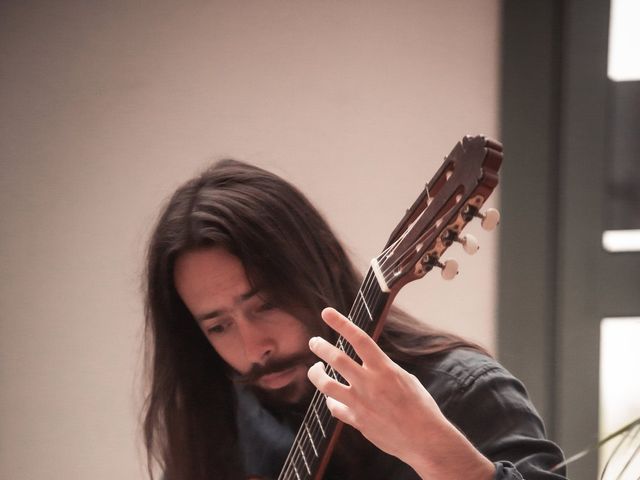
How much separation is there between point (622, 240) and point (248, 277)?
892 millimetres

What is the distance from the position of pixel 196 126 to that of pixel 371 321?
0.99m

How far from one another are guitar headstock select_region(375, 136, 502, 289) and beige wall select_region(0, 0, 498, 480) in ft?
2.78

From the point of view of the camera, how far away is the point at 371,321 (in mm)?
879

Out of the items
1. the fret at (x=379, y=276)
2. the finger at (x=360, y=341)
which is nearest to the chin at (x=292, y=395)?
the fret at (x=379, y=276)

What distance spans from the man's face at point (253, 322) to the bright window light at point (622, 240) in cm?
79

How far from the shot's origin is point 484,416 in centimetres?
102

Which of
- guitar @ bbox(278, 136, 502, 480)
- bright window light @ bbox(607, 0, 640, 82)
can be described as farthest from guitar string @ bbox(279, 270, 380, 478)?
Answer: bright window light @ bbox(607, 0, 640, 82)

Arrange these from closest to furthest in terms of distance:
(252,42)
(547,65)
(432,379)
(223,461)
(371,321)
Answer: (371,321) < (432,379) < (223,461) < (547,65) < (252,42)

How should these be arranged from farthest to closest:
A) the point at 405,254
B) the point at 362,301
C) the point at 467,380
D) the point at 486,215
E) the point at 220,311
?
the point at 220,311 → the point at 467,380 → the point at 362,301 → the point at 405,254 → the point at 486,215

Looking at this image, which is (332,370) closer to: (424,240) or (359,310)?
(359,310)

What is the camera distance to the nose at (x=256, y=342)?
44.2 inches

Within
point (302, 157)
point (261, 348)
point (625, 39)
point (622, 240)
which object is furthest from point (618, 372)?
point (261, 348)

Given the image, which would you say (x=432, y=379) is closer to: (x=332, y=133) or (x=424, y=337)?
(x=424, y=337)

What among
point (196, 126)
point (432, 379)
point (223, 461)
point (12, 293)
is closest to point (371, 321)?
point (432, 379)
